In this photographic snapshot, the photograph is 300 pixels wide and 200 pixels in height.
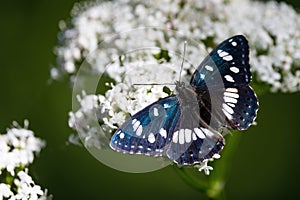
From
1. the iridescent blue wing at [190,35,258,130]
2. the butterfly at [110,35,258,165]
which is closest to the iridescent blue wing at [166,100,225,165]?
the butterfly at [110,35,258,165]

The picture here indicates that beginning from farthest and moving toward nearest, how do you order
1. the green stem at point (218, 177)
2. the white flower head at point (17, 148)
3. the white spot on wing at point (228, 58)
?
the green stem at point (218, 177) → the white flower head at point (17, 148) → the white spot on wing at point (228, 58)

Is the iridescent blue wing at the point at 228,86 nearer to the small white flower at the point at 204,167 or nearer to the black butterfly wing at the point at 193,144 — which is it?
the black butterfly wing at the point at 193,144

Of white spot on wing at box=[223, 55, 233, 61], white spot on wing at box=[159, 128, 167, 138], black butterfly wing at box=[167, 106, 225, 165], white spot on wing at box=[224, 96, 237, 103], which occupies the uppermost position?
white spot on wing at box=[223, 55, 233, 61]

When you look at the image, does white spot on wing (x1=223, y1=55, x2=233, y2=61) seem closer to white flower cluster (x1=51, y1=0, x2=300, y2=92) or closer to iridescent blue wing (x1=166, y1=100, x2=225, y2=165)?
iridescent blue wing (x1=166, y1=100, x2=225, y2=165)

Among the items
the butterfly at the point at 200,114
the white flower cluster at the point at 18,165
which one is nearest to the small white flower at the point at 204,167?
the butterfly at the point at 200,114

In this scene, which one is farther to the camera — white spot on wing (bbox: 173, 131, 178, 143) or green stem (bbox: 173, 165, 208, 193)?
green stem (bbox: 173, 165, 208, 193)

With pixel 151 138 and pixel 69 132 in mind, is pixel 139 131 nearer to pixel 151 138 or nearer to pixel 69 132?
pixel 151 138

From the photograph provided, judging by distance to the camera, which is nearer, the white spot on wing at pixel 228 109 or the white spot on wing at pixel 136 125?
the white spot on wing at pixel 136 125
